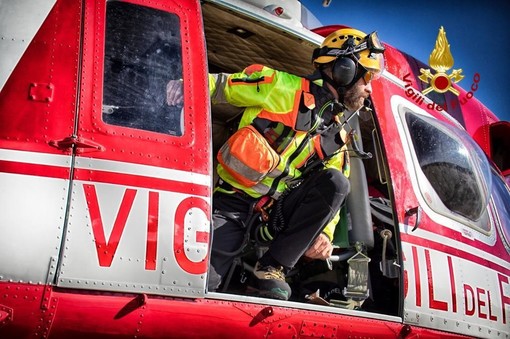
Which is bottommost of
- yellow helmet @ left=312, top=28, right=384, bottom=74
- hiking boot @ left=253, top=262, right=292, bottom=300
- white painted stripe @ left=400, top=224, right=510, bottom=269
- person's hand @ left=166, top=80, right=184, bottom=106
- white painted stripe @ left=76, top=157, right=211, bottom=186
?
hiking boot @ left=253, top=262, right=292, bottom=300

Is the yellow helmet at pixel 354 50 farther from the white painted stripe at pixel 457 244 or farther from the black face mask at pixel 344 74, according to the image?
the white painted stripe at pixel 457 244

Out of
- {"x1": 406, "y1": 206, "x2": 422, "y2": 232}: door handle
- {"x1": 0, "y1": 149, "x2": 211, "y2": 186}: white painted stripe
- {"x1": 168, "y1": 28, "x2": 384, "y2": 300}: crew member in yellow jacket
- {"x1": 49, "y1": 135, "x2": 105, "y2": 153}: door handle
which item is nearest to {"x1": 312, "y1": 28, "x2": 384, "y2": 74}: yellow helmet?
{"x1": 168, "y1": 28, "x2": 384, "y2": 300}: crew member in yellow jacket

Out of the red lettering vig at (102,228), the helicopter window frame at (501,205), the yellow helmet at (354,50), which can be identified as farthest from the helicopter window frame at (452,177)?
the red lettering vig at (102,228)

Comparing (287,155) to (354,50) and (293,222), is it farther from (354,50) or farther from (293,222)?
(354,50)

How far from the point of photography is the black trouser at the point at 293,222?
149 inches

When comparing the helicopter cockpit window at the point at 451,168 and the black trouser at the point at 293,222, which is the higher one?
the helicopter cockpit window at the point at 451,168

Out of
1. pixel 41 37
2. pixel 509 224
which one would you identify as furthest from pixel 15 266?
pixel 509 224

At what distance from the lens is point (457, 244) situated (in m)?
4.48

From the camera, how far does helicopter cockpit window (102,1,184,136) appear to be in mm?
3314

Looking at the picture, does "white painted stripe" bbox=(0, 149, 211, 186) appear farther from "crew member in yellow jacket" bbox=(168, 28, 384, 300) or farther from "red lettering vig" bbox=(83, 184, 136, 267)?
"crew member in yellow jacket" bbox=(168, 28, 384, 300)

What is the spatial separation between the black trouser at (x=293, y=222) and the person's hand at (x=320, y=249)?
18 centimetres

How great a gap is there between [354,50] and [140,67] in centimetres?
140

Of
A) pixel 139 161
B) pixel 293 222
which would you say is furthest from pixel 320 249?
pixel 139 161

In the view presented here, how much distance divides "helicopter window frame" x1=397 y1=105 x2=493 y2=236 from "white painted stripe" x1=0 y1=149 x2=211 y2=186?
5.99 feet
